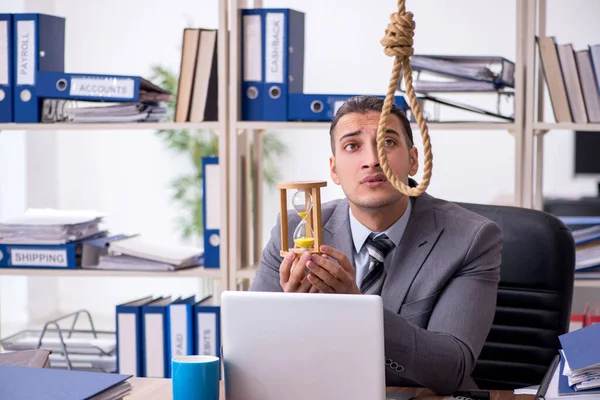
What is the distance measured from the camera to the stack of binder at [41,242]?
2.52 metres

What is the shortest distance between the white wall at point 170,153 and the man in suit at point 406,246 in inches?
127

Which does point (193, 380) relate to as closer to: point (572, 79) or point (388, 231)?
point (388, 231)

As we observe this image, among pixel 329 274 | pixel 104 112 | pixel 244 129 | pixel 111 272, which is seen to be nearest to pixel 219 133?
pixel 244 129

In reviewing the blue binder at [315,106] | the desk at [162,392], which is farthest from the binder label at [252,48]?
the desk at [162,392]

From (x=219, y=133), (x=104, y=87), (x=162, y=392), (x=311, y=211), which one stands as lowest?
(x=162, y=392)

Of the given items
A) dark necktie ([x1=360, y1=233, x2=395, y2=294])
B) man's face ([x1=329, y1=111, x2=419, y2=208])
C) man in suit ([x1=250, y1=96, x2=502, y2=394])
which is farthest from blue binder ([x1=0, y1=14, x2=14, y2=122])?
dark necktie ([x1=360, y1=233, x2=395, y2=294])

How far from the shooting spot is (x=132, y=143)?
5055 millimetres

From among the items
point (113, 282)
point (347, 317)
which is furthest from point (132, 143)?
point (347, 317)

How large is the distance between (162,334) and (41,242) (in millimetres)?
523

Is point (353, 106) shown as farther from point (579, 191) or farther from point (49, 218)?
point (579, 191)

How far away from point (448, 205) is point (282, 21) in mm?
946

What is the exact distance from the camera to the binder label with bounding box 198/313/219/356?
243cm

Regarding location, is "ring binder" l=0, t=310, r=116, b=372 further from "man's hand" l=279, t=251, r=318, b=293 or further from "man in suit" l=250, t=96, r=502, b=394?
"man's hand" l=279, t=251, r=318, b=293

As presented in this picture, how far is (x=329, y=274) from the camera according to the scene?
4.43 ft
